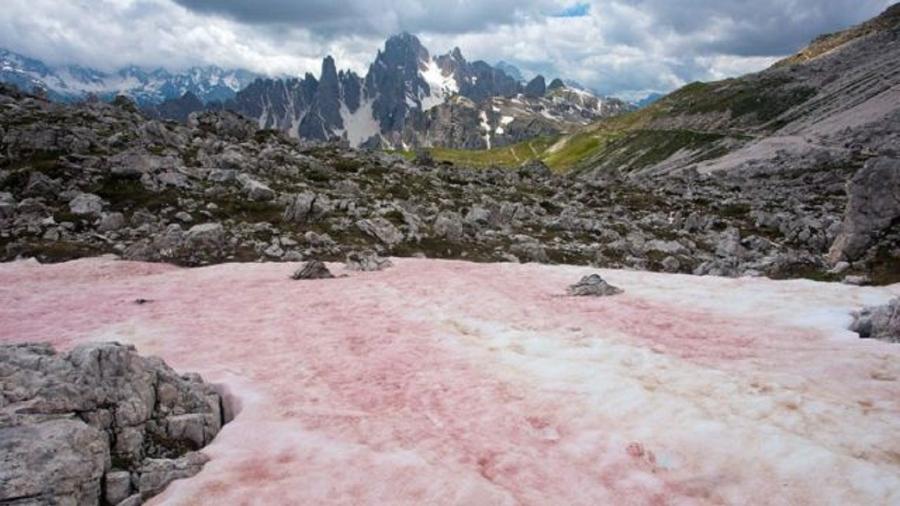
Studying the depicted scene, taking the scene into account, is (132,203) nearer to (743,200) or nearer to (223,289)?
(223,289)

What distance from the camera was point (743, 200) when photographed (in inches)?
3583

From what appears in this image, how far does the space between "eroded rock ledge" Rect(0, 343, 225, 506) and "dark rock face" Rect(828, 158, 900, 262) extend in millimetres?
39577

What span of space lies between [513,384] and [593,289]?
500 inches

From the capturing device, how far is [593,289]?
2961 cm

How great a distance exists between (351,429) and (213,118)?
9107cm

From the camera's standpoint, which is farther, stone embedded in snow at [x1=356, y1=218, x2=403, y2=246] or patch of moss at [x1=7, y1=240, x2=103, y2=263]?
stone embedded in snow at [x1=356, y1=218, x2=403, y2=246]

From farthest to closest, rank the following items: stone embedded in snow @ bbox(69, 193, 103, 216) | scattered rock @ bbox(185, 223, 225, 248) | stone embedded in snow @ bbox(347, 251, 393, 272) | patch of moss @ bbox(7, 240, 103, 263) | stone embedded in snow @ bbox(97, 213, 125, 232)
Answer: stone embedded in snow @ bbox(69, 193, 103, 216) → stone embedded in snow @ bbox(97, 213, 125, 232) → scattered rock @ bbox(185, 223, 225, 248) → stone embedded in snow @ bbox(347, 251, 393, 272) → patch of moss @ bbox(7, 240, 103, 263)

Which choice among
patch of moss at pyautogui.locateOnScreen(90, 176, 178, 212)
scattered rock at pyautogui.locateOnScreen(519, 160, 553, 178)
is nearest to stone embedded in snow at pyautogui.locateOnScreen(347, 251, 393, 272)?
patch of moss at pyautogui.locateOnScreen(90, 176, 178, 212)

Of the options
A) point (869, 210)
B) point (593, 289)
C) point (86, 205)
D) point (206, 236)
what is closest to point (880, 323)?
point (593, 289)

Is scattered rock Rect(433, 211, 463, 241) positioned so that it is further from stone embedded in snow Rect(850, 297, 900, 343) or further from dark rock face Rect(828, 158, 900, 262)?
stone embedded in snow Rect(850, 297, 900, 343)

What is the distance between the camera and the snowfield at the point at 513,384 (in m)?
13.1

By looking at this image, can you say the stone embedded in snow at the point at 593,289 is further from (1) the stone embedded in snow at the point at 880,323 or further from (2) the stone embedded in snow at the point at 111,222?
(2) the stone embedded in snow at the point at 111,222

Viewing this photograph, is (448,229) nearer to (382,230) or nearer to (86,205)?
(382,230)

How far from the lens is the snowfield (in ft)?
43.1
